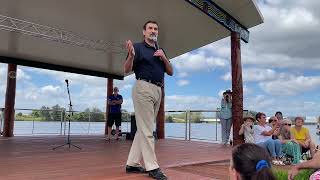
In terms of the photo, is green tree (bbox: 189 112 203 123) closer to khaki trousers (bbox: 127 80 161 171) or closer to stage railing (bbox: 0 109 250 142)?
stage railing (bbox: 0 109 250 142)

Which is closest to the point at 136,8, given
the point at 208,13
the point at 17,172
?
the point at 208,13

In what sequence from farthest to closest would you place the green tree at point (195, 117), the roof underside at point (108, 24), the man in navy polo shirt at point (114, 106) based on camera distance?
the green tree at point (195, 117)
the man in navy polo shirt at point (114, 106)
the roof underside at point (108, 24)

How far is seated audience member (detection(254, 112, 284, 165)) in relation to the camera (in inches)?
192

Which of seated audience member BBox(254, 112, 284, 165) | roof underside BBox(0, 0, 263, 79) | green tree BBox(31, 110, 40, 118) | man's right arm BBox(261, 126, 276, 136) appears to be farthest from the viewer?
green tree BBox(31, 110, 40, 118)

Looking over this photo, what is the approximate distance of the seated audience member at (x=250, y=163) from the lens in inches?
47.6

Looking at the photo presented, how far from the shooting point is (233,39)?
740 cm

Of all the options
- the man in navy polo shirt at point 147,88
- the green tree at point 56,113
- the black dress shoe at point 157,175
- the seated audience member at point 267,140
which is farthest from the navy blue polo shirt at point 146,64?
the green tree at point 56,113

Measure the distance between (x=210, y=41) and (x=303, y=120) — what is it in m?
3.62

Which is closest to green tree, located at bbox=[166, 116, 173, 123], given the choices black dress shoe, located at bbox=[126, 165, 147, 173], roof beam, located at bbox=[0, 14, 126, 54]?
roof beam, located at bbox=[0, 14, 126, 54]

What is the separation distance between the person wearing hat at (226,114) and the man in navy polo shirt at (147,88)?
4.87 metres

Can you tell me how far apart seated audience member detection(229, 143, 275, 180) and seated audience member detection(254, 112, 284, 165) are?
12.0ft

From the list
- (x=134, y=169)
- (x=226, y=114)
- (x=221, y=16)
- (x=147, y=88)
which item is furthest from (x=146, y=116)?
(x=226, y=114)

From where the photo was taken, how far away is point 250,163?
1.27 metres

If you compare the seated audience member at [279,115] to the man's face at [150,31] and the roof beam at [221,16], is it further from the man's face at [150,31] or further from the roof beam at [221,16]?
the man's face at [150,31]
